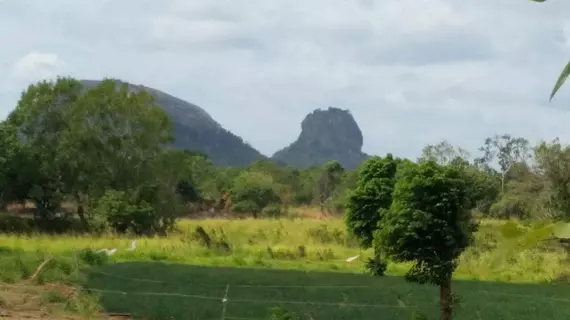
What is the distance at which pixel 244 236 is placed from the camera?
2947cm

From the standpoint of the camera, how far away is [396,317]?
11.0m

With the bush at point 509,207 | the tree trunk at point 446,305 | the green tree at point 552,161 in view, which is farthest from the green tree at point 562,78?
the bush at point 509,207

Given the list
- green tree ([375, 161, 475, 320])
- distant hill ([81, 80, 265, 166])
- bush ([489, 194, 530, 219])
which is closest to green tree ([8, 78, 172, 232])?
bush ([489, 194, 530, 219])

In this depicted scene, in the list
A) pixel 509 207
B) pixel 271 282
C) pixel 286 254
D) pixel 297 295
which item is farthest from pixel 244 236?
pixel 297 295

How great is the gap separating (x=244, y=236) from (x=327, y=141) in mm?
149943

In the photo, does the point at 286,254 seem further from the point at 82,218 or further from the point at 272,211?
the point at 272,211

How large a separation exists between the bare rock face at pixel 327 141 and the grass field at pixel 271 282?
475ft

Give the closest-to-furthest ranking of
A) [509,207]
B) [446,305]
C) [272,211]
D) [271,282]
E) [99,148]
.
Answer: [446,305] < [271,282] < [99,148] < [509,207] < [272,211]

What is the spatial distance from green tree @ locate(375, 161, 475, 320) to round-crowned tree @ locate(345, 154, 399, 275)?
694 cm

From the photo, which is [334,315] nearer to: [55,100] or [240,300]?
[240,300]

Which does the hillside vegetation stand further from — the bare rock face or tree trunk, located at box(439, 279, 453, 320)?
the bare rock face

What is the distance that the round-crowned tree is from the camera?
691 inches

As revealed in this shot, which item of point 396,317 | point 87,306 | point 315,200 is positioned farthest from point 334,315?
point 315,200

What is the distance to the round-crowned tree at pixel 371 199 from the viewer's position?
17562 mm
